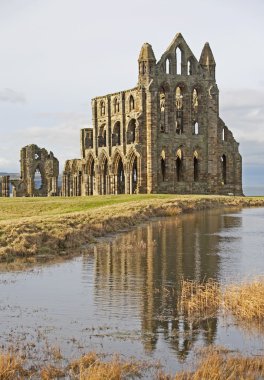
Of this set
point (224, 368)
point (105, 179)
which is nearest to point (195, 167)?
point (105, 179)

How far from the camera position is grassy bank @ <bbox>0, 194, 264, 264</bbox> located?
92.5ft

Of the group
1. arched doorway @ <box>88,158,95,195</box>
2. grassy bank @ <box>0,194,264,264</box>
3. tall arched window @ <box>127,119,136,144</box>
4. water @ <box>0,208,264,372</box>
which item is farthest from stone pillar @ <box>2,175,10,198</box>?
water @ <box>0,208,264,372</box>

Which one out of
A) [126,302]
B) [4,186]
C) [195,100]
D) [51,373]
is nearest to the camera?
[51,373]

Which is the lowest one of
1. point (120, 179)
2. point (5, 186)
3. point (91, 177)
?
point (5, 186)

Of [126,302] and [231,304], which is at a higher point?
[231,304]

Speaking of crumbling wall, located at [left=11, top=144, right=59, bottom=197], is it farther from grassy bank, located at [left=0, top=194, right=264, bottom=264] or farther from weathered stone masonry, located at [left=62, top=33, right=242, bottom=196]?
grassy bank, located at [left=0, top=194, right=264, bottom=264]

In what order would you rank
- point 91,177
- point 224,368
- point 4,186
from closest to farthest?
point 224,368, point 4,186, point 91,177

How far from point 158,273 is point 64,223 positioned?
14.1m

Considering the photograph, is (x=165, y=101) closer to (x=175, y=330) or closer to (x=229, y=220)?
(x=229, y=220)

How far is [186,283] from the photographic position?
64.8ft

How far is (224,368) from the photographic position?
11.4 m

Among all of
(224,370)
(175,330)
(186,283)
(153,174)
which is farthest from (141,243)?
(153,174)

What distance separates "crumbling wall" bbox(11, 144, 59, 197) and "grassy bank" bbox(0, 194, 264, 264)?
34.5 metres

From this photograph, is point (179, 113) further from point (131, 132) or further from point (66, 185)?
point (66, 185)
